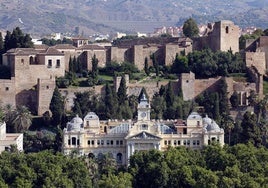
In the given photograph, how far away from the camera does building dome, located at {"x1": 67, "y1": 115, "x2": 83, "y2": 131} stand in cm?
4734

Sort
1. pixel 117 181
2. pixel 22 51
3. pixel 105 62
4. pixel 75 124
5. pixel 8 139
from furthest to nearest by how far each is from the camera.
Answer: pixel 105 62 → pixel 22 51 → pixel 75 124 → pixel 8 139 → pixel 117 181

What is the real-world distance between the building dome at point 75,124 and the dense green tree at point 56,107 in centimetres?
398

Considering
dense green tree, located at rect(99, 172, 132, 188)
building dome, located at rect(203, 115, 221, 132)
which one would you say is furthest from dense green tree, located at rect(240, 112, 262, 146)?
dense green tree, located at rect(99, 172, 132, 188)

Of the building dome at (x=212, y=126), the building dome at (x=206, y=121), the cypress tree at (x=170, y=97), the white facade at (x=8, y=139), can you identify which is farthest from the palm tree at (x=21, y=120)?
the building dome at (x=212, y=126)

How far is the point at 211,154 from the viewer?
43.2m

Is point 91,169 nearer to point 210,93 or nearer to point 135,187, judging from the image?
point 135,187

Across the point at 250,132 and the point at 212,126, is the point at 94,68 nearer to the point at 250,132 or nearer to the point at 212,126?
the point at 212,126

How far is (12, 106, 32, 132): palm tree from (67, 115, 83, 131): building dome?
3.78 metres

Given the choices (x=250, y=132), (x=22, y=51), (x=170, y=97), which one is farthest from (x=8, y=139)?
(x=250, y=132)

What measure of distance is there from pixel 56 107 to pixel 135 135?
642cm

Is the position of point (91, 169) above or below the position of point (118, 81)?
below

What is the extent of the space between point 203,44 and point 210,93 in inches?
305

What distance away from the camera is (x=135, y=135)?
4706 cm

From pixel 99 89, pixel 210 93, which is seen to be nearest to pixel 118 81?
pixel 99 89
